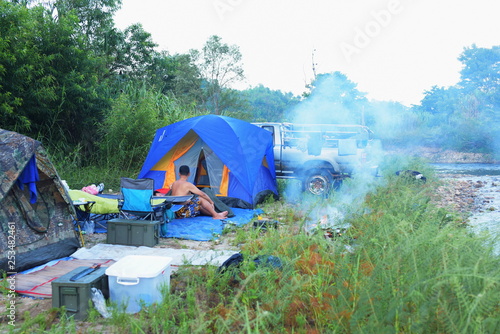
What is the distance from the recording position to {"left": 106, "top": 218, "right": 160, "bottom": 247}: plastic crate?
4.87 meters

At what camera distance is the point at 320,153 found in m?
8.54

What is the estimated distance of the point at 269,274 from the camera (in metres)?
3.06

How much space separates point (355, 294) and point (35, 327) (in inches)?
87.6

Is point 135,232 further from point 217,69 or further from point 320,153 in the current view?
point 217,69

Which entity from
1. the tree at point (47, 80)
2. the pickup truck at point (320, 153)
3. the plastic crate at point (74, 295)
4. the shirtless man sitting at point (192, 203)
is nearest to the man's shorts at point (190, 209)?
the shirtless man sitting at point (192, 203)

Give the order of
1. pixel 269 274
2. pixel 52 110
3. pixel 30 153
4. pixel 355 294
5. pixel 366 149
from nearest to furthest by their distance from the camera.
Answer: pixel 355 294, pixel 269 274, pixel 30 153, pixel 366 149, pixel 52 110

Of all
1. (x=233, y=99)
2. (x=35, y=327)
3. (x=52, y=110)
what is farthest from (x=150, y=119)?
(x=233, y=99)

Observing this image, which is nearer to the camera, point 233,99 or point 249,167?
point 249,167

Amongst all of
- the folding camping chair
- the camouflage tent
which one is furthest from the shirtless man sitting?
the camouflage tent

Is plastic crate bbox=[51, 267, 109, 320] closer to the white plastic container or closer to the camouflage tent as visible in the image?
the white plastic container

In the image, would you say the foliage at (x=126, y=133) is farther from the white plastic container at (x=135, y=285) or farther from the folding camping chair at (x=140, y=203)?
the white plastic container at (x=135, y=285)

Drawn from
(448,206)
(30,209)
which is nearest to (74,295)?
(30,209)

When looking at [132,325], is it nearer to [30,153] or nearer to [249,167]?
[30,153]

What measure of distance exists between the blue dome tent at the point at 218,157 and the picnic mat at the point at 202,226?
846 millimetres
